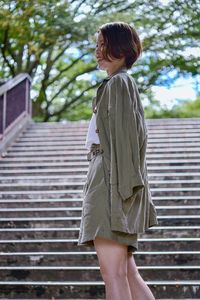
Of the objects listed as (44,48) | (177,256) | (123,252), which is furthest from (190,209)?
(44,48)

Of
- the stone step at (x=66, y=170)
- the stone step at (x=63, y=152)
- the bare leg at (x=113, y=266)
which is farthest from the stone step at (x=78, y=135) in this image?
the bare leg at (x=113, y=266)

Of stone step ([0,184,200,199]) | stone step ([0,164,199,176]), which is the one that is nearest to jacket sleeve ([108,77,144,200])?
stone step ([0,184,200,199])

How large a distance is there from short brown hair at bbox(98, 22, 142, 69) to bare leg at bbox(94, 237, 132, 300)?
2.89 feet

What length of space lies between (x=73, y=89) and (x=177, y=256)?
43.5ft

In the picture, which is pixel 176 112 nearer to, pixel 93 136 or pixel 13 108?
pixel 13 108

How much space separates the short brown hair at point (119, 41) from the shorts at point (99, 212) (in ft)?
1.64

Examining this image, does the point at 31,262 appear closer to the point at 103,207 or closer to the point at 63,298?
the point at 63,298

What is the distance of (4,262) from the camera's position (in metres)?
4.91

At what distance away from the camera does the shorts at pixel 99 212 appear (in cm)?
257

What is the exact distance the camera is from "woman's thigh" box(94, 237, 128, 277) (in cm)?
258

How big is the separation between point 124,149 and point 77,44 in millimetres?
12621

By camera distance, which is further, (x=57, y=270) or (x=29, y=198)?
(x=29, y=198)

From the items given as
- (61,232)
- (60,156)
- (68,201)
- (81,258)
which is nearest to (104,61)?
(81,258)

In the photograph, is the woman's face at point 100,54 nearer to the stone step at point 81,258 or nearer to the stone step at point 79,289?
the stone step at point 79,289
